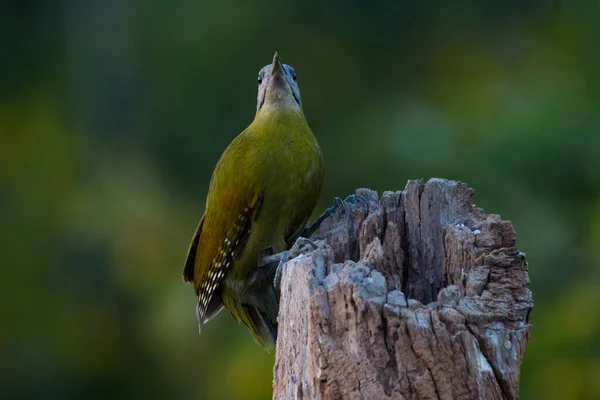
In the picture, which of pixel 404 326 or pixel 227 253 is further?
pixel 227 253

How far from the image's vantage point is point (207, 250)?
16.5 ft

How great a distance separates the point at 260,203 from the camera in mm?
4754

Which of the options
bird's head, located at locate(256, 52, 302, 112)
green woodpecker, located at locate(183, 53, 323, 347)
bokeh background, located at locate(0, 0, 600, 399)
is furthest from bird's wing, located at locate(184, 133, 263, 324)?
bokeh background, located at locate(0, 0, 600, 399)

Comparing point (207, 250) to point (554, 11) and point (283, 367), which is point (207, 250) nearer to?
point (283, 367)

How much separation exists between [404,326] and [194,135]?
18.5 ft

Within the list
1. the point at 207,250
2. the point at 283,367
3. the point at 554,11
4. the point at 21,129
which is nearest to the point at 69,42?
the point at 21,129

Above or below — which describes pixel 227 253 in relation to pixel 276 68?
below

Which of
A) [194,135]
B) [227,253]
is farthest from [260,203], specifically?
[194,135]

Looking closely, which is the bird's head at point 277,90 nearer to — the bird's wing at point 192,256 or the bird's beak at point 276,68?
the bird's beak at point 276,68

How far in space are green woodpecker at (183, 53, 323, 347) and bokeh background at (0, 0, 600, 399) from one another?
51.1 inches

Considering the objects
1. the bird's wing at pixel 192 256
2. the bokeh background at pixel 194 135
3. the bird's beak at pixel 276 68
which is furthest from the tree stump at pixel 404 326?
the bokeh background at pixel 194 135

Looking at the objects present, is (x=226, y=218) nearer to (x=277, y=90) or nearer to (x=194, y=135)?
(x=277, y=90)

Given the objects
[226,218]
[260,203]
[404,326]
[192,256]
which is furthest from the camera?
[192,256]

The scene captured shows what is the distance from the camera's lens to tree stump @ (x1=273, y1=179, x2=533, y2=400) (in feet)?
9.25
